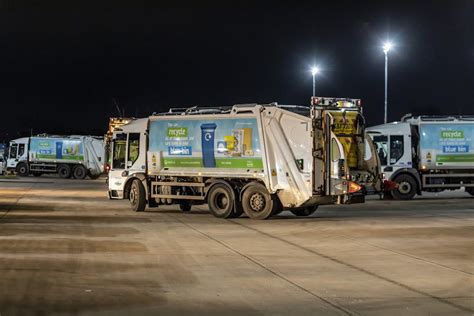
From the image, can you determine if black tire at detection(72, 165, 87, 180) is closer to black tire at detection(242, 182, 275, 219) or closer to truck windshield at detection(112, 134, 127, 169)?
truck windshield at detection(112, 134, 127, 169)

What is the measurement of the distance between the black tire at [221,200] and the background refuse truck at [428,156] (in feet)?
34.8

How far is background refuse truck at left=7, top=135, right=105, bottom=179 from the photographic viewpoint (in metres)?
53.7

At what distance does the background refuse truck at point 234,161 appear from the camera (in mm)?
19344

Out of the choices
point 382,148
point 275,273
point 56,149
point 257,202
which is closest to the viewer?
point 275,273

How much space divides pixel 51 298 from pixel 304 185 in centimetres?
1131

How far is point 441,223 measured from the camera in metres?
19.1

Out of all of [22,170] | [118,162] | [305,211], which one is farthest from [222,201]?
[22,170]

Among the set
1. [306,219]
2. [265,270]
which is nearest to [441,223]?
[306,219]

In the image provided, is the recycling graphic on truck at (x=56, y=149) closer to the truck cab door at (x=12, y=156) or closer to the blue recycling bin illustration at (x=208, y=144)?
the truck cab door at (x=12, y=156)

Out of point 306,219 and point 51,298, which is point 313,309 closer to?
point 51,298

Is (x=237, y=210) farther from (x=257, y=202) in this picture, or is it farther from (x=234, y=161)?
(x=234, y=161)

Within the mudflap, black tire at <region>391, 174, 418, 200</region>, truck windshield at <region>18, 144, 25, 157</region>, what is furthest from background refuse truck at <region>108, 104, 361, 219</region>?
truck windshield at <region>18, 144, 25, 157</region>

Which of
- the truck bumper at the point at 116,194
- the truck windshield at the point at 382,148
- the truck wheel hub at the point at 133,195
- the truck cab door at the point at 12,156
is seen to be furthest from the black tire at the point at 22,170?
the truck wheel hub at the point at 133,195

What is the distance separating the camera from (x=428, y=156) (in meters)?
29.6
